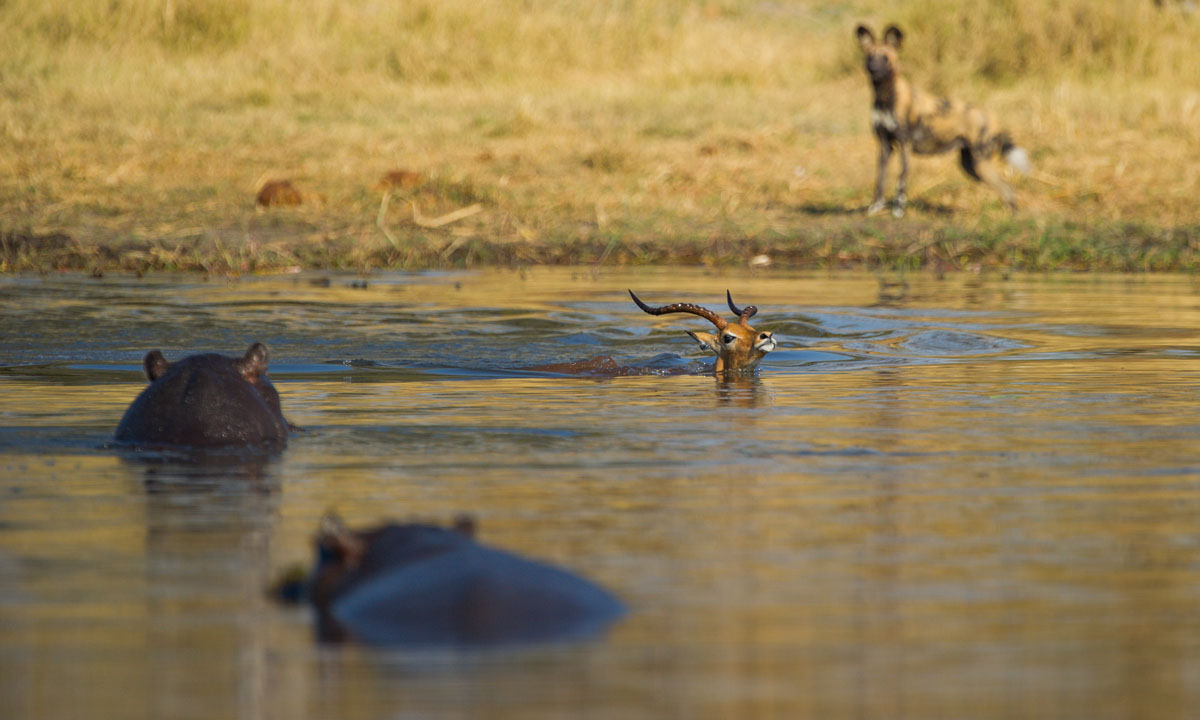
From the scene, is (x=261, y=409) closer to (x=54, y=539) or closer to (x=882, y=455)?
(x=54, y=539)

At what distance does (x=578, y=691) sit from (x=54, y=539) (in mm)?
1584

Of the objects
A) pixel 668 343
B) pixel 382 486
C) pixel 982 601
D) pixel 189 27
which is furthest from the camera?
pixel 189 27

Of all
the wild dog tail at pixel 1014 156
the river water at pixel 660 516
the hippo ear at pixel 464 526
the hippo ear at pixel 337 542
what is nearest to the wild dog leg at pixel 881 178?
the wild dog tail at pixel 1014 156

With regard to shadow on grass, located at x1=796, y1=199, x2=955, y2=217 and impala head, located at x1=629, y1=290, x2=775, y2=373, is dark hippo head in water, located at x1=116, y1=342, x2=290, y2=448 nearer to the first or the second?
impala head, located at x1=629, y1=290, x2=775, y2=373

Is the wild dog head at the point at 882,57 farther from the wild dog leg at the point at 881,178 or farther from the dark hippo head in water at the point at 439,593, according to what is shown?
the dark hippo head in water at the point at 439,593

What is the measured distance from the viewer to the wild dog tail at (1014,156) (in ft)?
46.9

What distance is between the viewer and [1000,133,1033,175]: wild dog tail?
46.9 feet

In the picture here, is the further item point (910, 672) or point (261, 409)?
point (261, 409)

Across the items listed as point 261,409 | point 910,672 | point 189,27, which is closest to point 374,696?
point 910,672

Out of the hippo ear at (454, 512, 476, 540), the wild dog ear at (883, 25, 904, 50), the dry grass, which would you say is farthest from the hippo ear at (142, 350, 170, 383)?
the wild dog ear at (883, 25, 904, 50)

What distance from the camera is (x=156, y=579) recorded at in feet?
11.1

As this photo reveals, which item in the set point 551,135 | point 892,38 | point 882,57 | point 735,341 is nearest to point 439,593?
point 735,341

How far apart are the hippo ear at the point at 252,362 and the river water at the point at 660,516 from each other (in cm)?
28

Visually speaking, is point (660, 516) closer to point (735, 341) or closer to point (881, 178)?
point (735, 341)
